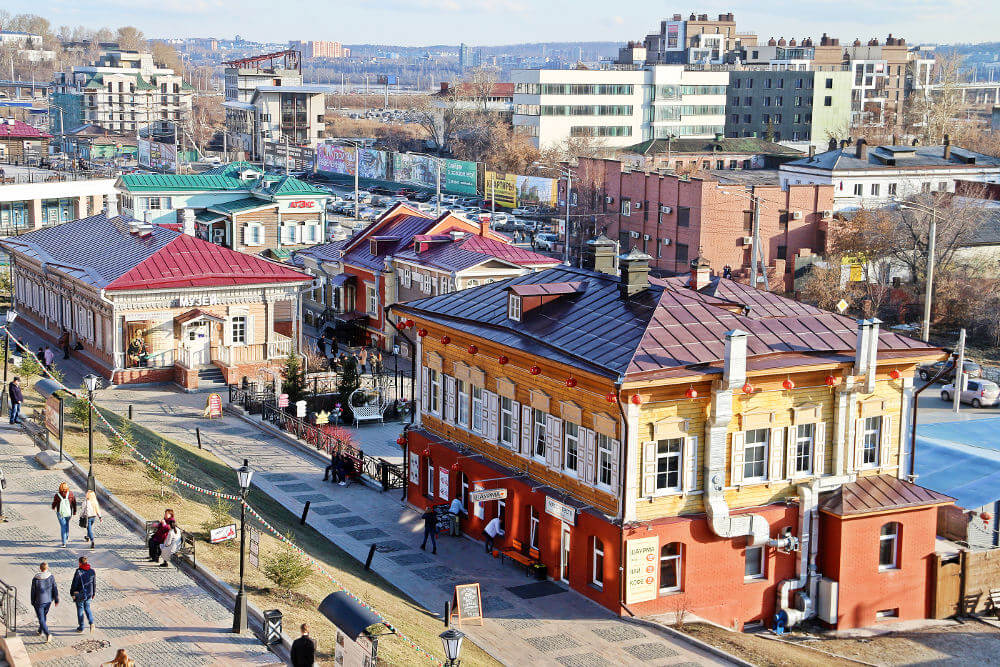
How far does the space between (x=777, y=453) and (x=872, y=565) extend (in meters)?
3.73

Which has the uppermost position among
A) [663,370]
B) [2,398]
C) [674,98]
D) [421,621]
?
[674,98]

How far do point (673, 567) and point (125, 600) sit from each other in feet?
40.7

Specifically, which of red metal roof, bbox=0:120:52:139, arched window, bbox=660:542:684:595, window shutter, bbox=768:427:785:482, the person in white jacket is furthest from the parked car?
red metal roof, bbox=0:120:52:139

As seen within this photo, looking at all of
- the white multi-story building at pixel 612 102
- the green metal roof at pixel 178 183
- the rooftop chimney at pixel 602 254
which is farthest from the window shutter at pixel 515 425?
the white multi-story building at pixel 612 102

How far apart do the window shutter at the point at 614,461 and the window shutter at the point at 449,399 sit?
7722 millimetres

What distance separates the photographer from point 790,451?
98.9 ft

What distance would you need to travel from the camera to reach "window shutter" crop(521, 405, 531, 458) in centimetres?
3173

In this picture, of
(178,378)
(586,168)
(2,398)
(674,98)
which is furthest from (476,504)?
(674,98)

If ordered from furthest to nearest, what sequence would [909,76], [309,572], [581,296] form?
[909,76]
[581,296]
[309,572]

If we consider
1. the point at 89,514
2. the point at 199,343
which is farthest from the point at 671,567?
the point at 199,343

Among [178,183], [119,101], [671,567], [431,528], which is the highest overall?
[119,101]

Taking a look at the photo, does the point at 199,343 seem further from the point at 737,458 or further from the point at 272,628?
the point at 272,628

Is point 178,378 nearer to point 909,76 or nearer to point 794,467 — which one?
point 794,467

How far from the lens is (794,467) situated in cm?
3031
